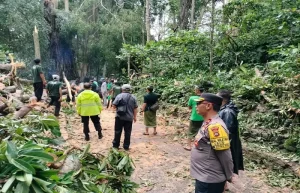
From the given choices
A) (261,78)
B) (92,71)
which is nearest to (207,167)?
(261,78)

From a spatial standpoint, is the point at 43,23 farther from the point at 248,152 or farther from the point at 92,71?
the point at 248,152

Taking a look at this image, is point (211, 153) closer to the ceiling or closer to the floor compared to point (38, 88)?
closer to the floor

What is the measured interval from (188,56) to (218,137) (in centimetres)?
1313

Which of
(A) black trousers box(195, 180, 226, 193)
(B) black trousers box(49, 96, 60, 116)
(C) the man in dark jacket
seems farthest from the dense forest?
(B) black trousers box(49, 96, 60, 116)

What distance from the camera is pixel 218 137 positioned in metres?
3.04

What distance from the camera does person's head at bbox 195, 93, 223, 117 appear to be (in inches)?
128

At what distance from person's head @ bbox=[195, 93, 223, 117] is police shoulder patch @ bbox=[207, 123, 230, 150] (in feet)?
0.71

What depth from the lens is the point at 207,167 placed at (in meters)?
3.13

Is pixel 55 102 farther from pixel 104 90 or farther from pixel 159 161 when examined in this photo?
pixel 104 90

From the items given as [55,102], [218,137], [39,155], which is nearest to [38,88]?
[55,102]

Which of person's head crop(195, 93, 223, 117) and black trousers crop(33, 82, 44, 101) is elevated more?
person's head crop(195, 93, 223, 117)

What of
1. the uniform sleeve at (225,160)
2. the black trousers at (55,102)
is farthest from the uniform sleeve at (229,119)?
the black trousers at (55,102)

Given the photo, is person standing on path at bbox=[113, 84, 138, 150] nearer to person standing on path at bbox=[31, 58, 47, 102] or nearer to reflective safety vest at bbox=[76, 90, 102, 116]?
reflective safety vest at bbox=[76, 90, 102, 116]

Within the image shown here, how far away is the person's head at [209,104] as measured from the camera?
3240 millimetres
